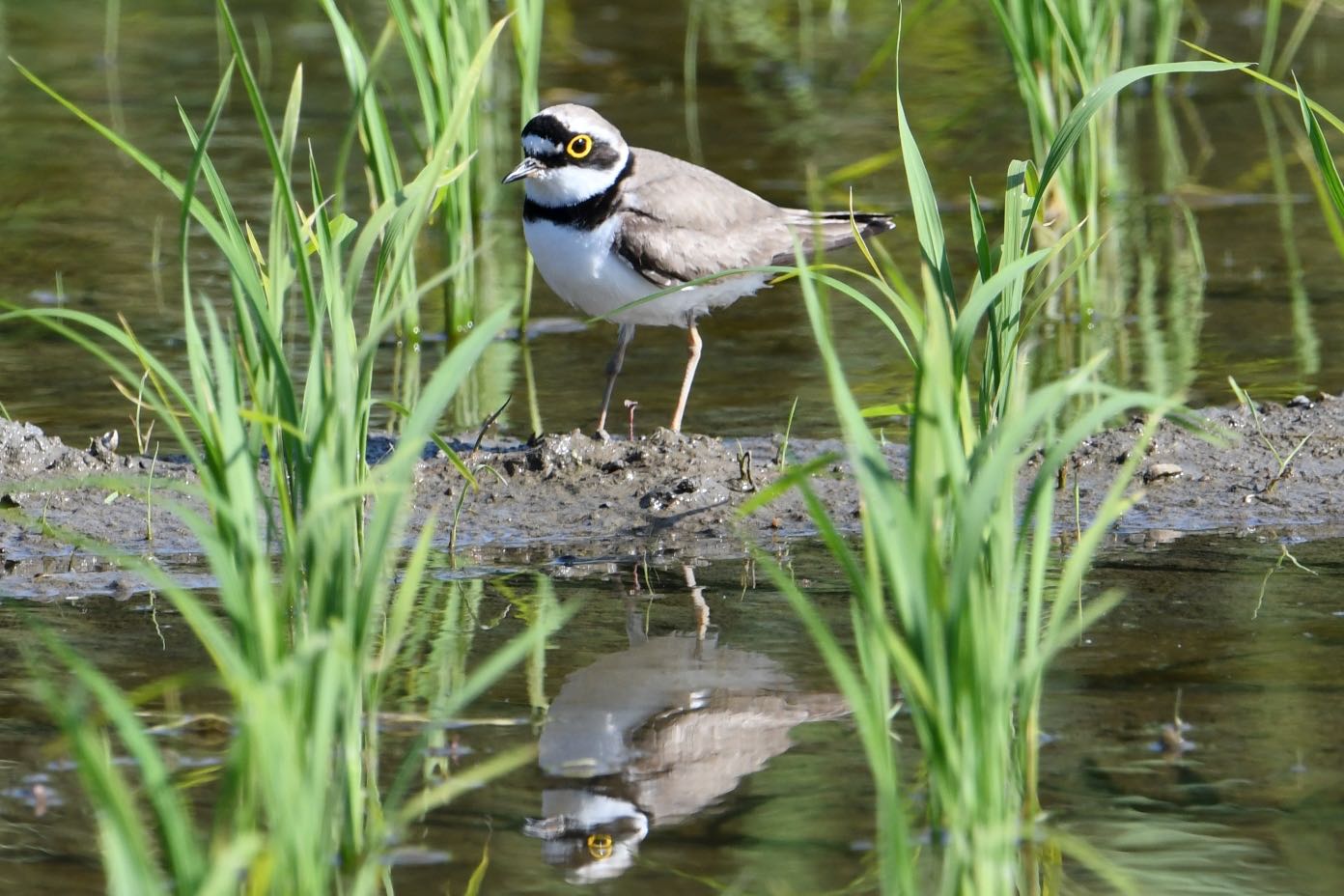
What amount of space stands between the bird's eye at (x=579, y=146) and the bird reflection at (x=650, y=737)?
192cm

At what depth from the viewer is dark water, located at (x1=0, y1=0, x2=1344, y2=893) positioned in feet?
11.5

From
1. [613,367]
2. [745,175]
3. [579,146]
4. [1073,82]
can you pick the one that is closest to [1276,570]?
[613,367]

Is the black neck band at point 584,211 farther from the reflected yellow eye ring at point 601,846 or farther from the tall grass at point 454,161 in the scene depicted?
the reflected yellow eye ring at point 601,846

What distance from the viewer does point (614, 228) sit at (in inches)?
236

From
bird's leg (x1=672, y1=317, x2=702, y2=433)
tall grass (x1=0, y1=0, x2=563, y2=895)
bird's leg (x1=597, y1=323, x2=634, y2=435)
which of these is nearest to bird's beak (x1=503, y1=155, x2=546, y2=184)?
bird's leg (x1=597, y1=323, x2=634, y2=435)

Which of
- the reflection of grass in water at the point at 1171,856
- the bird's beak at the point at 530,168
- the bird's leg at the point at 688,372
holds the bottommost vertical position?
the reflection of grass in water at the point at 1171,856

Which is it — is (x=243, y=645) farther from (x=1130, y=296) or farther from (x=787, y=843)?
(x=1130, y=296)

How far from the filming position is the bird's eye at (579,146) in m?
5.98

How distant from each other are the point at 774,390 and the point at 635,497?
1467mm

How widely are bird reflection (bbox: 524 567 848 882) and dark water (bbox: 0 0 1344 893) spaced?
13 millimetres

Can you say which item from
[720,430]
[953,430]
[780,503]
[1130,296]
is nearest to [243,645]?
[953,430]

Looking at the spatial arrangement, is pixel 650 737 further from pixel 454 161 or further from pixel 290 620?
pixel 454 161

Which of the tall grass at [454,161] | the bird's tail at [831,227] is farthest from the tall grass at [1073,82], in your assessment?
the tall grass at [454,161]

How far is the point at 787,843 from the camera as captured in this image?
345cm
